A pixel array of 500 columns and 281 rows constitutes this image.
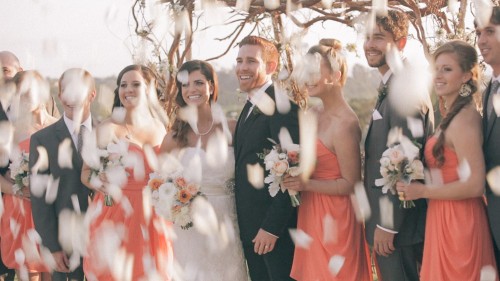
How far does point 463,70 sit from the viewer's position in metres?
3.77

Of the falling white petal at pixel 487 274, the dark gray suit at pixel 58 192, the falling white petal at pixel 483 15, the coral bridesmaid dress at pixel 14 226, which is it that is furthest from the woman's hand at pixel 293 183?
the coral bridesmaid dress at pixel 14 226

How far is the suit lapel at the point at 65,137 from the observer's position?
16.1ft

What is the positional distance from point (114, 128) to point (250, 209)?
115 centimetres

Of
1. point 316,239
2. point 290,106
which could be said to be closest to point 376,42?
point 290,106

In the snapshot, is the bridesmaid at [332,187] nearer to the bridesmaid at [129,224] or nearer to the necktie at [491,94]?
the necktie at [491,94]

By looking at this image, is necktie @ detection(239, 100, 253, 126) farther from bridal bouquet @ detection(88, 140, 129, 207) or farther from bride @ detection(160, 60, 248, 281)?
bridal bouquet @ detection(88, 140, 129, 207)

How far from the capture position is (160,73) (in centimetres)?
596

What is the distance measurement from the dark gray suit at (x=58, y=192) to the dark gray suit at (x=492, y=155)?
8.55ft

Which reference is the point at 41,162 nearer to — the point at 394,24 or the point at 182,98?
the point at 182,98

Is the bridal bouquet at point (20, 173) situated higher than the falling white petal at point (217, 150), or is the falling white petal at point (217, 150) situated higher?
the falling white petal at point (217, 150)

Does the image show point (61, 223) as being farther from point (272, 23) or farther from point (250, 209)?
point (272, 23)

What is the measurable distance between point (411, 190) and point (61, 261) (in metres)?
2.44

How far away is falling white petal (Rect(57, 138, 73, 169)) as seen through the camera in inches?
193

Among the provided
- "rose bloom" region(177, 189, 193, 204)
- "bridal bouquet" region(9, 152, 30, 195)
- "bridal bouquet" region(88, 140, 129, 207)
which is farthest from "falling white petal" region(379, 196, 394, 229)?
"bridal bouquet" region(9, 152, 30, 195)
